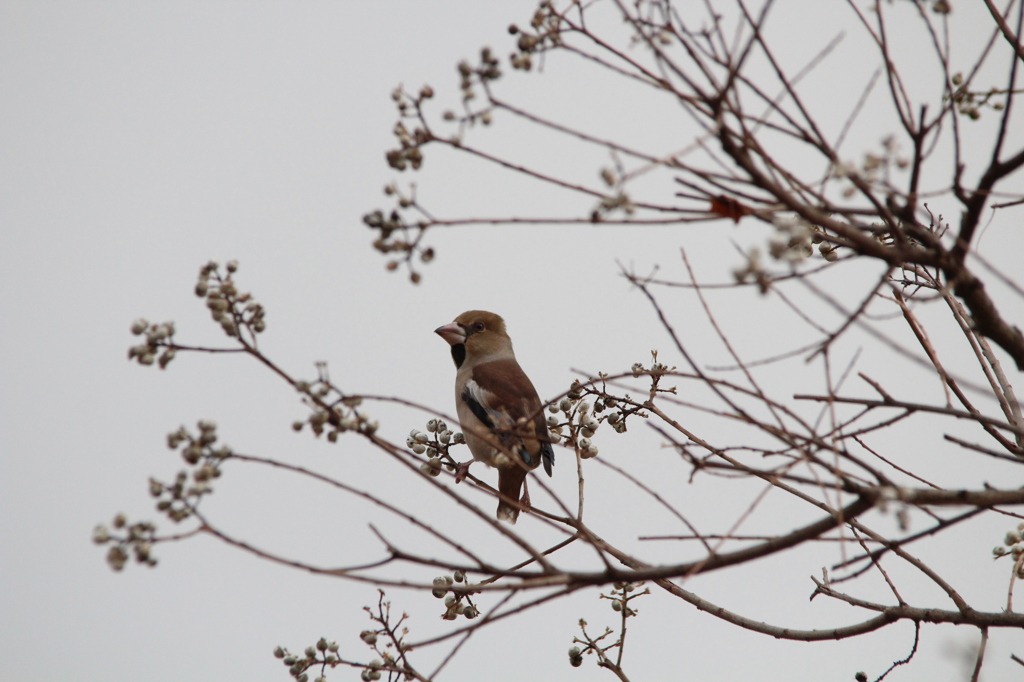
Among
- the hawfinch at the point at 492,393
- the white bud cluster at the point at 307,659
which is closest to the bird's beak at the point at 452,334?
the hawfinch at the point at 492,393

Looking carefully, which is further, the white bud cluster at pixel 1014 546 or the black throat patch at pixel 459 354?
the black throat patch at pixel 459 354

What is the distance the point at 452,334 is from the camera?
669 centimetres

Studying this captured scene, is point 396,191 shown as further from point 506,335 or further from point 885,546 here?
point 506,335

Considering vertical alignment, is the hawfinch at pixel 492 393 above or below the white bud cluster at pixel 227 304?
above

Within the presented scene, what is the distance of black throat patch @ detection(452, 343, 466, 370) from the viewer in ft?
22.2

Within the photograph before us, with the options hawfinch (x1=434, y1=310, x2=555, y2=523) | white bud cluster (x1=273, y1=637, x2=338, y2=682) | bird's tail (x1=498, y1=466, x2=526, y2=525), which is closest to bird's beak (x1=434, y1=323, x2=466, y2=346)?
hawfinch (x1=434, y1=310, x2=555, y2=523)

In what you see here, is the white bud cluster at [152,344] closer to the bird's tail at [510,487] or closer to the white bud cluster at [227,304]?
the white bud cluster at [227,304]

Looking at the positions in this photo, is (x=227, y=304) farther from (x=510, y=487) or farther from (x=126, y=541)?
(x=510, y=487)

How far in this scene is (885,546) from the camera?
239 cm

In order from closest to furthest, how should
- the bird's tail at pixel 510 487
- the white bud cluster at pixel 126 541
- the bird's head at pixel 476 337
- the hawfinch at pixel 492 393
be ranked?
1. the white bud cluster at pixel 126 541
2. the hawfinch at pixel 492 393
3. the bird's tail at pixel 510 487
4. the bird's head at pixel 476 337

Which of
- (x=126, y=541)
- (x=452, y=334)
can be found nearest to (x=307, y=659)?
(x=126, y=541)

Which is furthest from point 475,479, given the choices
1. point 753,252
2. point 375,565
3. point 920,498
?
point 753,252

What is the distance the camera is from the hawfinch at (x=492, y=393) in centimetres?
503

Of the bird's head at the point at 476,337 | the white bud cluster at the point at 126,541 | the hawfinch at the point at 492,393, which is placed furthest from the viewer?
the bird's head at the point at 476,337
